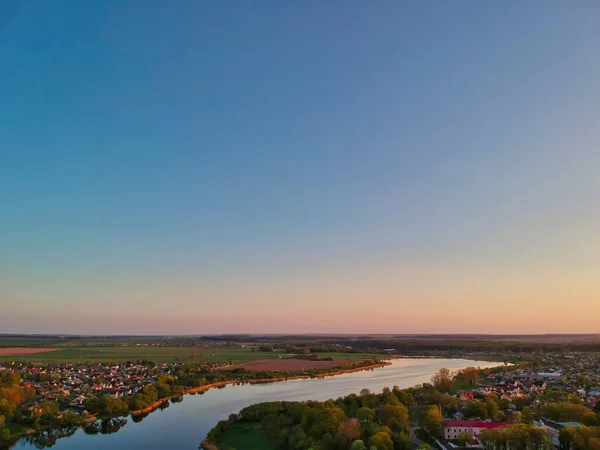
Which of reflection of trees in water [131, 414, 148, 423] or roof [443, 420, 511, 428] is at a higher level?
roof [443, 420, 511, 428]

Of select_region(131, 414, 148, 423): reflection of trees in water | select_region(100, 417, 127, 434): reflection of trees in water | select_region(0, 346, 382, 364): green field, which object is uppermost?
select_region(100, 417, 127, 434): reflection of trees in water

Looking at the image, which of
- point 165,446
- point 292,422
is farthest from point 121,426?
point 292,422

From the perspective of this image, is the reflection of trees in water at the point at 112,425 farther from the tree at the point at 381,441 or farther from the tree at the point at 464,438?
the tree at the point at 464,438

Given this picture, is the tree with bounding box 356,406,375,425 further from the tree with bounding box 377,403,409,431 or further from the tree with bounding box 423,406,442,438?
the tree with bounding box 423,406,442,438

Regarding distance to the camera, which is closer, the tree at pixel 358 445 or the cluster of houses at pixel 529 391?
the tree at pixel 358 445

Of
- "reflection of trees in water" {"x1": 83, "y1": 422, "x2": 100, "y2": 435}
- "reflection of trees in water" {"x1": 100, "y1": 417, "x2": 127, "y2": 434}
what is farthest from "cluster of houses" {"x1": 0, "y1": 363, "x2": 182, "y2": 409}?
"reflection of trees in water" {"x1": 83, "y1": 422, "x2": 100, "y2": 435}

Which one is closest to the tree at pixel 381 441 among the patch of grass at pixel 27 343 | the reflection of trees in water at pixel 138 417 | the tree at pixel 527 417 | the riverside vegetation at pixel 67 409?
the tree at pixel 527 417

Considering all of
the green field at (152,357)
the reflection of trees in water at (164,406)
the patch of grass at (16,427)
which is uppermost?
A: the patch of grass at (16,427)

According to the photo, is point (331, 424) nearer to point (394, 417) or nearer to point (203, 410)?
point (394, 417)
